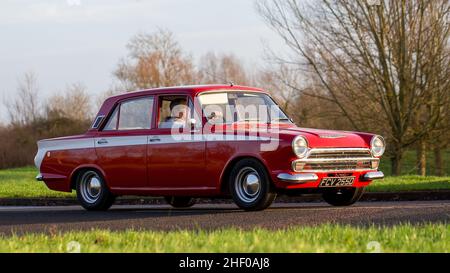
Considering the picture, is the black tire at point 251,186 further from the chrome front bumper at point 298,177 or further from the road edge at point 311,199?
the road edge at point 311,199

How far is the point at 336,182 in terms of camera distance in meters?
11.7

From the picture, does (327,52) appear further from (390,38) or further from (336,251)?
(336,251)

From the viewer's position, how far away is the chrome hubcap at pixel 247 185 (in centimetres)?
1151

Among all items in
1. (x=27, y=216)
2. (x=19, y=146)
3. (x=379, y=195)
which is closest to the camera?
(x=27, y=216)

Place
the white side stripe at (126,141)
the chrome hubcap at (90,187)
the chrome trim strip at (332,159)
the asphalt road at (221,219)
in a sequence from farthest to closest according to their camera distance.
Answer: the chrome hubcap at (90,187)
the white side stripe at (126,141)
the chrome trim strip at (332,159)
the asphalt road at (221,219)

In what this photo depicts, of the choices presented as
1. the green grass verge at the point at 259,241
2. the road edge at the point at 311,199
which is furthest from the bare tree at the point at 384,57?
the green grass verge at the point at 259,241

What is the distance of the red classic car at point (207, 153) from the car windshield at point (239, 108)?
2 centimetres

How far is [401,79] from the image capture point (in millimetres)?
27891

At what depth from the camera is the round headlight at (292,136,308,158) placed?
11.2 m

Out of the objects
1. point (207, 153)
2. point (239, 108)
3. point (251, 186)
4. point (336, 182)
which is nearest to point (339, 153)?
point (336, 182)

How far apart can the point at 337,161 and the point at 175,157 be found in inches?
91.0

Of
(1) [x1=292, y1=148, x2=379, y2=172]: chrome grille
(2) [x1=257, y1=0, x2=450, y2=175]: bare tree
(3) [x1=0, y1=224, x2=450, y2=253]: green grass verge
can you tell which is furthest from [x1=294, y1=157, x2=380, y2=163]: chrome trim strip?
(2) [x1=257, y1=0, x2=450, y2=175]: bare tree

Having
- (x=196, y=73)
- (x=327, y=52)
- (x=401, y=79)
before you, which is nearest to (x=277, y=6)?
(x=327, y=52)
